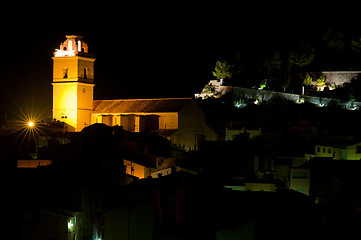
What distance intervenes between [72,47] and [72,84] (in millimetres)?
3205

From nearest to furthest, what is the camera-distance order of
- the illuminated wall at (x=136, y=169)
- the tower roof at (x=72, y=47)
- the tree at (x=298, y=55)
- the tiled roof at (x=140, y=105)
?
the illuminated wall at (x=136, y=169) → the tiled roof at (x=140, y=105) → the tower roof at (x=72, y=47) → the tree at (x=298, y=55)

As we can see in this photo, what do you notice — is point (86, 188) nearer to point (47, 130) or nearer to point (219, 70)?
point (47, 130)

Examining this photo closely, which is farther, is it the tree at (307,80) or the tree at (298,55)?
the tree at (298,55)

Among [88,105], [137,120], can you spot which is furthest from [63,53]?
[137,120]

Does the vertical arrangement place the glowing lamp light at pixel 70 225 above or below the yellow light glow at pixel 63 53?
below

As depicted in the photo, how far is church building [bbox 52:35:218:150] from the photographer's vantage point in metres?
57.5

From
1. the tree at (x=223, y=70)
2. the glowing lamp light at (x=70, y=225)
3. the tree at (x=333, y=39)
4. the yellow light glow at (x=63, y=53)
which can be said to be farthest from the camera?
the tree at (x=333, y=39)

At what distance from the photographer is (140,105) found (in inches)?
2362

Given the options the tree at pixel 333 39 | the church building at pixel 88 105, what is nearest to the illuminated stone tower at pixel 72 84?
the church building at pixel 88 105

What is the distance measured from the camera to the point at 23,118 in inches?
2432

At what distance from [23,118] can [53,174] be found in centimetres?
2367

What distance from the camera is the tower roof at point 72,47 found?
60469mm

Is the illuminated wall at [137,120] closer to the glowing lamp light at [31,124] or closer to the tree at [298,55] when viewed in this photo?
the glowing lamp light at [31,124]

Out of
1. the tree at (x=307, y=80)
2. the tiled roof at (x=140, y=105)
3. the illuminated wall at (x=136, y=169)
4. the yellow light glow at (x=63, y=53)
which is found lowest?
the illuminated wall at (x=136, y=169)
